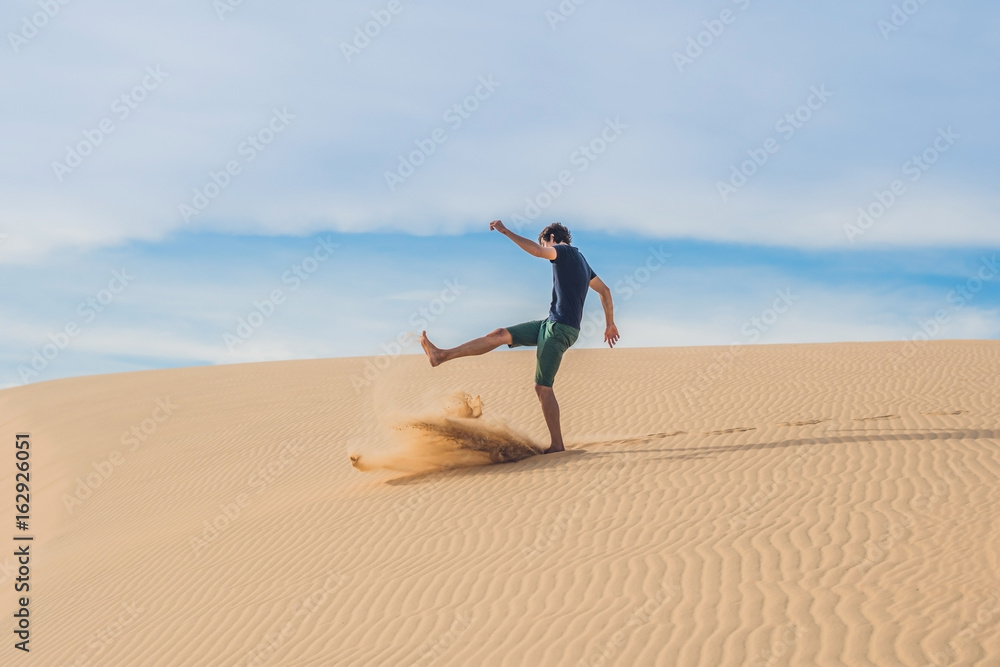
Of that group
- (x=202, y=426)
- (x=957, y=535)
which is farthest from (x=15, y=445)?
(x=957, y=535)

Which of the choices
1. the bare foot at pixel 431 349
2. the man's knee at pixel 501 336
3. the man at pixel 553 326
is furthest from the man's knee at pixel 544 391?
the bare foot at pixel 431 349

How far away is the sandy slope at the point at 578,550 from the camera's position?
15.1 feet

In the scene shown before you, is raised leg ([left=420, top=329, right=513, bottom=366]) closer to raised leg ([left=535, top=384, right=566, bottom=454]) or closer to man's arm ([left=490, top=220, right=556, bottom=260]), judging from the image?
raised leg ([left=535, top=384, right=566, bottom=454])

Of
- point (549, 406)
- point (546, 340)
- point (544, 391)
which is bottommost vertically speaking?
point (549, 406)

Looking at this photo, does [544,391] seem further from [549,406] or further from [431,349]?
[431,349]

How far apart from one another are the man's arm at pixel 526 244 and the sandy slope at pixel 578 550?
2.13 meters

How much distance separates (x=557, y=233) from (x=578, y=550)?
373cm

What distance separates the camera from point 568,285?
8.51 m

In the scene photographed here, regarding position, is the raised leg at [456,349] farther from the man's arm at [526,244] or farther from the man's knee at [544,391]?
the man's arm at [526,244]

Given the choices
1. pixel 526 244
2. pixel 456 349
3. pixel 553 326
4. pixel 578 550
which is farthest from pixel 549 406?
pixel 578 550

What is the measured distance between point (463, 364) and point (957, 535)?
18.1 meters

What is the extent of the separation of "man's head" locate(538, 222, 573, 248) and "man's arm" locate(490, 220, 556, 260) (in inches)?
11.6

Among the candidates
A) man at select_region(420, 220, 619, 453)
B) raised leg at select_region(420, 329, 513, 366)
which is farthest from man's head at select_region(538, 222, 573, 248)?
raised leg at select_region(420, 329, 513, 366)

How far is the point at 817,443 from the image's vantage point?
28.9 feet
